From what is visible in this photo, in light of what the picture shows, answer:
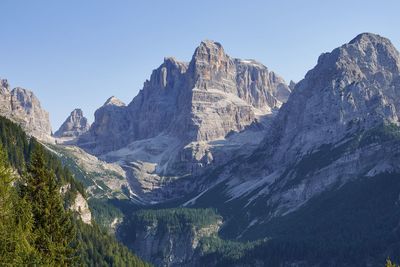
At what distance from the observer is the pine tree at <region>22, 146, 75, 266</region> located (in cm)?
5525

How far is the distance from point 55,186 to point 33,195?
86.5 inches

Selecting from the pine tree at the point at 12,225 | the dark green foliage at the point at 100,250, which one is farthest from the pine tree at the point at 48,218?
the dark green foliage at the point at 100,250

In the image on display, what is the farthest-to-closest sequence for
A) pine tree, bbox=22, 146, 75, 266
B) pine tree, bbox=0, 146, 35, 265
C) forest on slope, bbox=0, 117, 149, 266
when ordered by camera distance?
1. pine tree, bbox=22, 146, 75, 266
2. forest on slope, bbox=0, 117, 149, 266
3. pine tree, bbox=0, 146, 35, 265

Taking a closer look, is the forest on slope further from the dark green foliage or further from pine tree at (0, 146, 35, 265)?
the dark green foliage

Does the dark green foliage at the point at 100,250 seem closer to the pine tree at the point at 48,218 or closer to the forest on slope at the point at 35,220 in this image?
the pine tree at the point at 48,218

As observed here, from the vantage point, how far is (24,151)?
550 feet

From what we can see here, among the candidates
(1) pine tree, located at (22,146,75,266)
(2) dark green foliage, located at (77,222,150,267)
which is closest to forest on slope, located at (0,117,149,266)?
(1) pine tree, located at (22,146,75,266)

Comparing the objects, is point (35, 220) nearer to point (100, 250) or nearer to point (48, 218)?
point (48, 218)

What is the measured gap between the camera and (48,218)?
2274 inches

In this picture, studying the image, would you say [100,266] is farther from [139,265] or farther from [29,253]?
[29,253]

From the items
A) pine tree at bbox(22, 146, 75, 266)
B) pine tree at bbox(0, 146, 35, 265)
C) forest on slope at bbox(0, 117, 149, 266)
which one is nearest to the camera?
pine tree at bbox(0, 146, 35, 265)

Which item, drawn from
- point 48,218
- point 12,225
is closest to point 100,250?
point 48,218

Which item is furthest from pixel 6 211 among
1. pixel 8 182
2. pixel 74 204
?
pixel 74 204

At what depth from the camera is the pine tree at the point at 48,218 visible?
2175 inches
